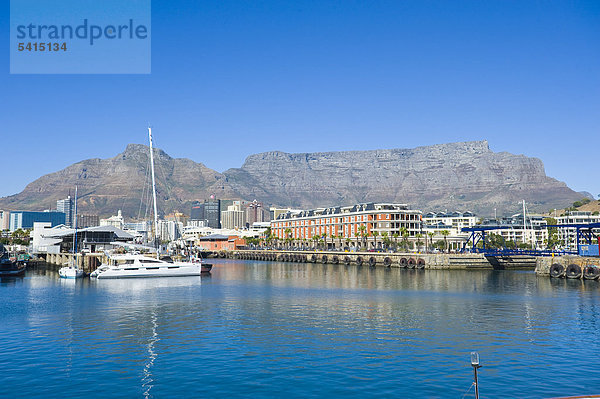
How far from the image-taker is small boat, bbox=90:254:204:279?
9300 cm

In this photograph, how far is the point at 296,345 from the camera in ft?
121

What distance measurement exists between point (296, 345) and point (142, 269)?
215 ft

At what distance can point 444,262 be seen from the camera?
129000 millimetres

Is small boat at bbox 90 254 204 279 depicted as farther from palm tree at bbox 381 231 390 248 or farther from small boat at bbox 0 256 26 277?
palm tree at bbox 381 231 390 248

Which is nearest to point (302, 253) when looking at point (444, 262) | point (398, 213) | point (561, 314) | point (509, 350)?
point (398, 213)

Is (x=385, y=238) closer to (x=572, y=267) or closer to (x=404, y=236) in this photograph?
(x=404, y=236)

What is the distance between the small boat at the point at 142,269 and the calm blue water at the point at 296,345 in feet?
83.9

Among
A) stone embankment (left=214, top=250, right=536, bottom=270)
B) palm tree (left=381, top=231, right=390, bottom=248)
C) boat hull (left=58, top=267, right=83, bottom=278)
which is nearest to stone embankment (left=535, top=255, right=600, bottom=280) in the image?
stone embankment (left=214, top=250, right=536, bottom=270)

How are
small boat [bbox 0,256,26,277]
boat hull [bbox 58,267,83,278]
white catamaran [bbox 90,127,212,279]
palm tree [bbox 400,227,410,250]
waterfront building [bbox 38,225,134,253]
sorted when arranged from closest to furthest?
white catamaran [bbox 90,127,212,279]
boat hull [bbox 58,267,83,278]
small boat [bbox 0,256,26,277]
waterfront building [bbox 38,225,134,253]
palm tree [bbox 400,227,410,250]

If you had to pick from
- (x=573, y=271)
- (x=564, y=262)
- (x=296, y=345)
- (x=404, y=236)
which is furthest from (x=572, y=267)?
(x=404, y=236)

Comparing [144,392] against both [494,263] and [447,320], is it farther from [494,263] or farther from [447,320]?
[494,263]

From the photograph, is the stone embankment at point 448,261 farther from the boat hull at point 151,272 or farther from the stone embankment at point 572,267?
the boat hull at point 151,272

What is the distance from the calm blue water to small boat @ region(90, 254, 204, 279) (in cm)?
2558

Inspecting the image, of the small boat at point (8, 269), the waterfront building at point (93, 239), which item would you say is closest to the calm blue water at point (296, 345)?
the small boat at point (8, 269)
